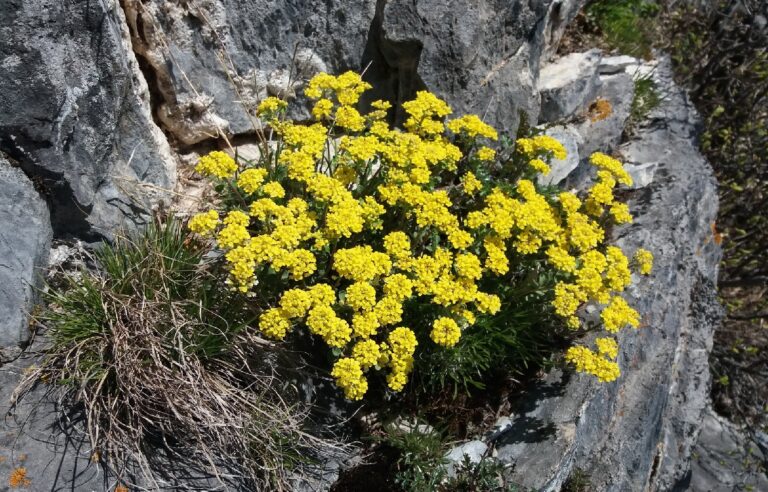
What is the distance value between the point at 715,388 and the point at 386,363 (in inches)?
198

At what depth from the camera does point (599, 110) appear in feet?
19.4

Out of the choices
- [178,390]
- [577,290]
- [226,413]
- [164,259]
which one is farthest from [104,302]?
[577,290]

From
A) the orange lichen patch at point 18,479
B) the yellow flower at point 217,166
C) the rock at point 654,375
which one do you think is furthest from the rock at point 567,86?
the orange lichen patch at point 18,479

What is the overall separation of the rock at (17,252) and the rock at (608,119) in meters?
4.29

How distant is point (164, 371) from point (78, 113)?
1.55 metres

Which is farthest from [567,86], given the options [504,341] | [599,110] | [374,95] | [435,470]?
[435,470]

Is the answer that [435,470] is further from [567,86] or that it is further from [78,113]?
[567,86]

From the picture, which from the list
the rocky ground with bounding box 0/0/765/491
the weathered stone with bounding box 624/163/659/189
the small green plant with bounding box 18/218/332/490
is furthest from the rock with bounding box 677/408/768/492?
the small green plant with bounding box 18/218/332/490

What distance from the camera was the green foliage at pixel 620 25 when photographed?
6770mm

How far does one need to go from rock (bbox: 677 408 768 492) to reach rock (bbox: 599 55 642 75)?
3.49m

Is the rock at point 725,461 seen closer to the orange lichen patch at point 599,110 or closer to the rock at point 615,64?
the orange lichen patch at point 599,110

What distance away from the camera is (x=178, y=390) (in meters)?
3.53

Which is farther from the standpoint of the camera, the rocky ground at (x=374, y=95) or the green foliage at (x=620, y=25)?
the green foliage at (x=620, y=25)

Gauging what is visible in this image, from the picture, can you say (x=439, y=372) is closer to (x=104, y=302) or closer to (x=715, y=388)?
(x=104, y=302)
